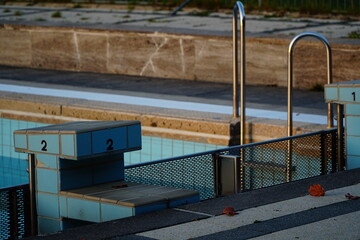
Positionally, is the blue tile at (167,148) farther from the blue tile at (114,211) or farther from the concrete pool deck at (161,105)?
the blue tile at (114,211)

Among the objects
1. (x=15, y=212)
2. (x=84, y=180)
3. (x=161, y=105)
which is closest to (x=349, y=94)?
(x=84, y=180)

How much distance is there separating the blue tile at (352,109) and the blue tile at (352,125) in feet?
0.17

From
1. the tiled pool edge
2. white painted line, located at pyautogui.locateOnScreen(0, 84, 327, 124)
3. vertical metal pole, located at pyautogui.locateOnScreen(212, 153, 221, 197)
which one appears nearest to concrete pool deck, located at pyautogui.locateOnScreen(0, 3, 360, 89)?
white painted line, located at pyautogui.locateOnScreen(0, 84, 327, 124)

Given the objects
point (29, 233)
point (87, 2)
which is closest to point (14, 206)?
point (29, 233)

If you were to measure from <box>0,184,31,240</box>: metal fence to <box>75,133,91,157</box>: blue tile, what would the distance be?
1.56 feet

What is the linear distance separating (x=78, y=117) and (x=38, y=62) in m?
4.21

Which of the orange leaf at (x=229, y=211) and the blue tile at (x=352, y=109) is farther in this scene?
the blue tile at (x=352, y=109)

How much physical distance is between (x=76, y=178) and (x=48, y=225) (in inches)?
13.5

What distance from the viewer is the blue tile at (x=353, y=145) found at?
265 inches

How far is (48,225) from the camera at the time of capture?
207 inches

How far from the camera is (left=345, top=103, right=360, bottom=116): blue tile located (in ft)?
21.8

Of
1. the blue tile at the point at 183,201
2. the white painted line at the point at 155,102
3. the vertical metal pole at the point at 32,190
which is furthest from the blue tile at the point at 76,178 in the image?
the white painted line at the point at 155,102

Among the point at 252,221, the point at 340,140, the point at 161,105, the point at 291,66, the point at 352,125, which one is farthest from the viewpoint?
the point at 161,105

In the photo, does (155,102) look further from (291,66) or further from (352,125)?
(352,125)
